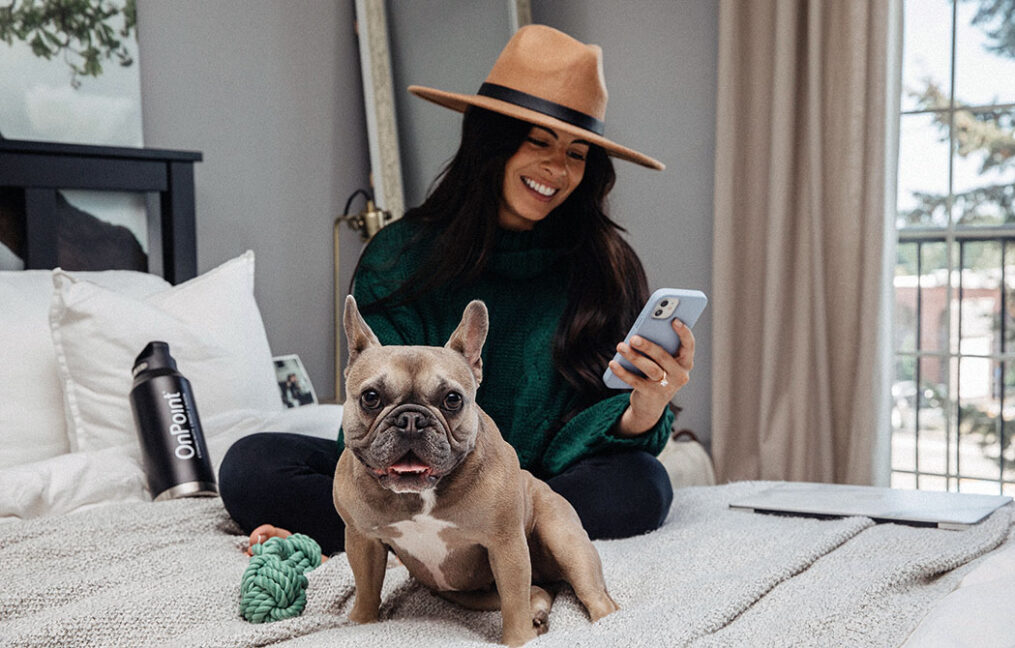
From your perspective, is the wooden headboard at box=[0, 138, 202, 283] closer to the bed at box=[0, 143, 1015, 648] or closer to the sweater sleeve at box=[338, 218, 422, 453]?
the bed at box=[0, 143, 1015, 648]

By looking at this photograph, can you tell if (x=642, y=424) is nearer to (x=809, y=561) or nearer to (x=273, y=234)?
(x=809, y=561)

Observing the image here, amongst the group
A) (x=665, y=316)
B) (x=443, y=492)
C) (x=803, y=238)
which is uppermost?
(x=803, y=238)

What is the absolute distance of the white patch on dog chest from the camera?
0.77 m

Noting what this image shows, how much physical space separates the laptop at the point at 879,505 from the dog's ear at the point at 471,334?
880mm

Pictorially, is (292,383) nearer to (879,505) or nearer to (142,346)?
(142,346)

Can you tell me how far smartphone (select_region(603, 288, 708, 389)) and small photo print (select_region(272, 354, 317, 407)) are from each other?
4.00 ft

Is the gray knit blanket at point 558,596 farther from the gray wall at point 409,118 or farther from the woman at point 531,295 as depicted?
the gray wall at point 409,118

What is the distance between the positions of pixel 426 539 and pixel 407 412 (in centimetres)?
17

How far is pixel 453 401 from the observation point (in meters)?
0.73

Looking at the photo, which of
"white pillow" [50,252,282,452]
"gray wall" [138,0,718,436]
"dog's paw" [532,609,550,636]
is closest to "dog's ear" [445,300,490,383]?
"dog's paw" [532,609,550,636]

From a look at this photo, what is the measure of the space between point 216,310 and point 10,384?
379 millimetres

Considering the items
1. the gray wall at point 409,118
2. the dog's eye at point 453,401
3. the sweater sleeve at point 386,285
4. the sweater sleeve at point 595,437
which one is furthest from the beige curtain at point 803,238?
the dog's eye at point 453,401

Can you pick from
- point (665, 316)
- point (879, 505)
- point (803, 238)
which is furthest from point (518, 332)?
point (803, 238)

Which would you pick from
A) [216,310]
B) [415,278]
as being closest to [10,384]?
[216,310]
